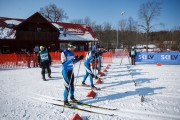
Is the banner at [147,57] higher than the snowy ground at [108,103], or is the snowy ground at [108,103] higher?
the banner at [147,57]

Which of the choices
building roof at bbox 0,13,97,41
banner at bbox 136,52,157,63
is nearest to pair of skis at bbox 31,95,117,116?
banner at bbox 136,52,157,63

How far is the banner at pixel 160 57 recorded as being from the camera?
1884 centimetres

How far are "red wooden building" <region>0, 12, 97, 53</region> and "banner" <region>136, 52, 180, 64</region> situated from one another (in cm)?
1829

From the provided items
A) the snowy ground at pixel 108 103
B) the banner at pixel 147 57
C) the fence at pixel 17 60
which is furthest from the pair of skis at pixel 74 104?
the banner at pixel 147 57

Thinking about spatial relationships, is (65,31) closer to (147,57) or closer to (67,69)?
(147,57)

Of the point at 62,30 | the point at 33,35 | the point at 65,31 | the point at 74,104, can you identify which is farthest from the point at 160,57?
the point at 62,30

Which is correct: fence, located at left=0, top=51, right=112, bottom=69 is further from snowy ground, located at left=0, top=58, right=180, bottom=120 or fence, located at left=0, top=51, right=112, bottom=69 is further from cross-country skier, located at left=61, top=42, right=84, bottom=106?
cross-country skier, located at left=61, top=42, right=84, bottom=106

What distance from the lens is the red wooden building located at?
3002 centimetres

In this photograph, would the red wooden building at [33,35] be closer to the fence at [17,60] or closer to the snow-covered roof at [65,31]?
the snow-covered roof at [65,31]

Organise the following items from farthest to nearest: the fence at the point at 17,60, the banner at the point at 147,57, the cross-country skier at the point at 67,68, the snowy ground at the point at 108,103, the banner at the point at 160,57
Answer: the banner at the point at 147,57 → the banner at the point at 160,57 → the fence at the point at 17,60 → the cross-country skier at the point at 67,68 → the snowy ground at the point at 108,103

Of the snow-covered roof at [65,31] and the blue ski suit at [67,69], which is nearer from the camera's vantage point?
the blue ski suit at [67,69]

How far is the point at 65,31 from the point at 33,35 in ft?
24.1

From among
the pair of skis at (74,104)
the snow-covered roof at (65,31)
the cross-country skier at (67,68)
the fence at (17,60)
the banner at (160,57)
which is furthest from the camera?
the snow-covered roof at (65,31)

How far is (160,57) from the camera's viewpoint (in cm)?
1945
